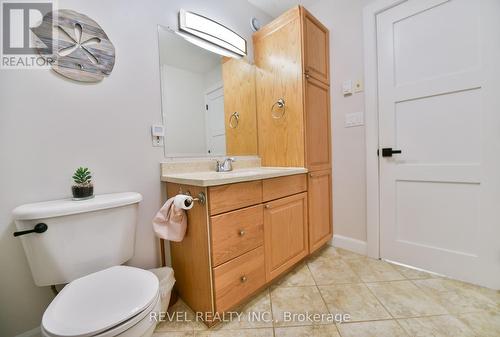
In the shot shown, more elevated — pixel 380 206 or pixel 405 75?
pixel 405 75

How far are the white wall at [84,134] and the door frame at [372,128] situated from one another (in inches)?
54.3

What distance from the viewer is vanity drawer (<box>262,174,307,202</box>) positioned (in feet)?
4.14

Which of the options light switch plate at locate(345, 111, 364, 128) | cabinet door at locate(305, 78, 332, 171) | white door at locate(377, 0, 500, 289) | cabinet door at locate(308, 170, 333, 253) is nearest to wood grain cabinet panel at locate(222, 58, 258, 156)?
cabinet door at locate(305, 78, 332, 171)

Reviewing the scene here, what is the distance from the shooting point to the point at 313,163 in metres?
1.66

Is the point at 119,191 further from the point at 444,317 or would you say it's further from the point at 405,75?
the point at 405,75

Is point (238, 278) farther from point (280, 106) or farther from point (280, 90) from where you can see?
point (280, 90)

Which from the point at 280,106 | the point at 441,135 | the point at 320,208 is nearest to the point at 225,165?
the point at 280,106

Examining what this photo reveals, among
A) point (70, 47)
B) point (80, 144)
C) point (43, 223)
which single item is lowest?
point (43, 223)

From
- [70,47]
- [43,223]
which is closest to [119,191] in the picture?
[43,223]

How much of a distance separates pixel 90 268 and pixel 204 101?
1241 mm

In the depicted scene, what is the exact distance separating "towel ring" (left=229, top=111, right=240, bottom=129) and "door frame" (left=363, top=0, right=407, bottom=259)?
1075 mm

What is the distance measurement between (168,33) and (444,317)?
7.65 feet

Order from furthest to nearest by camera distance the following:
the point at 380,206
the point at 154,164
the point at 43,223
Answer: the point at 380,206 → the point at 154,164 → the point at 43,223

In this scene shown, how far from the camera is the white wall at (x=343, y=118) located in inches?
66.9
